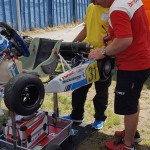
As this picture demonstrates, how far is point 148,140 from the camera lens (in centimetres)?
403

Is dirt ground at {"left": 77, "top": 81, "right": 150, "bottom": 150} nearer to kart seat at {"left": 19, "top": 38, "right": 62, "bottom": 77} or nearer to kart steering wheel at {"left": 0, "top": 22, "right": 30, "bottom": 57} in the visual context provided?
kart seat at {"left": 19, "top": 38, "right": 62, "bottom": 77}

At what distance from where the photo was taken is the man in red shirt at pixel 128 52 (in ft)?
9.62

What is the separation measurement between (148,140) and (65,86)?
1615 millimetres

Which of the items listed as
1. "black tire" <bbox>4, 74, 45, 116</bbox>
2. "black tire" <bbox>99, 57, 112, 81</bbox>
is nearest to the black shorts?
"black tire" <bbox>99, 57, 112, 81</bbox>

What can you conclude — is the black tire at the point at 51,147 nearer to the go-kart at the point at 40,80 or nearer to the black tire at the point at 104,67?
the go-kart at the point at 40,80

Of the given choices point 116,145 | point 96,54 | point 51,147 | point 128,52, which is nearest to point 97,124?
point 116,145

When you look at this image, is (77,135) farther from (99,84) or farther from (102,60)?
(102,60)

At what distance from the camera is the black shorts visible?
10.7ft

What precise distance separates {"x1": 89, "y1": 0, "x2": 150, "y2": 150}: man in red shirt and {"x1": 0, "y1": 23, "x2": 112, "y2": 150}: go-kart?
0.22m

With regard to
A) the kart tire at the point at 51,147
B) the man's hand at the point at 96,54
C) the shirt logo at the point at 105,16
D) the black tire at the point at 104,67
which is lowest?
the kart tire at the point at 51,147

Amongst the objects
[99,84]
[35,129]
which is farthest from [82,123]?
[35,129]

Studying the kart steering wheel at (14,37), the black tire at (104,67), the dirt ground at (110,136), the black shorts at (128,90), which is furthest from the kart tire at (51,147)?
the kart steering wheel at (14,37)

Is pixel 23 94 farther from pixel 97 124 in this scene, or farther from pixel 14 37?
pixel 97 124

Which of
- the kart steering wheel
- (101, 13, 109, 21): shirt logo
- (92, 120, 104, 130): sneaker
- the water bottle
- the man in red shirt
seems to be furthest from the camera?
(92, 120, 104, 130): sneaker
